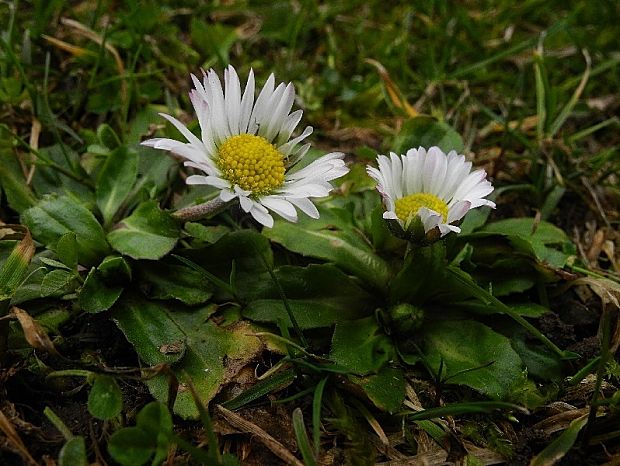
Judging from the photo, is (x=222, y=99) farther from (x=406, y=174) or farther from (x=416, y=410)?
(x=416, y=410)

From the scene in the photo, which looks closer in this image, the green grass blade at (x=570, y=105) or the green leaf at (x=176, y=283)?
the green leaf at (x=176, y=283)

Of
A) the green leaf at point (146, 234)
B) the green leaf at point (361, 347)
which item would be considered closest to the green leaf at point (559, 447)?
the green leaf at point (361, 347)

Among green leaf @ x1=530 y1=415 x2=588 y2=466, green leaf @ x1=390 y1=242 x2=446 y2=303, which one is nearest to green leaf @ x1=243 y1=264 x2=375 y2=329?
green leaf @ x1=390 y1=242 x2=446 y2=303

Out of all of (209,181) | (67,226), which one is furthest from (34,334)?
(209,181)

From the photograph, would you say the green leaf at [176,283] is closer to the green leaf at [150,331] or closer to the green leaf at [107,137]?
the green leaf at [150,331]

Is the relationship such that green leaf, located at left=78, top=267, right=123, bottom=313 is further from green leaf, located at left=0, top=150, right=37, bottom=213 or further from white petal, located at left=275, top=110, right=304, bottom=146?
white petal, located at left=275, top=110, right=304, bottom=146

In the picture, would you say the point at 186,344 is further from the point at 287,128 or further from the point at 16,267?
the point at 287,128
